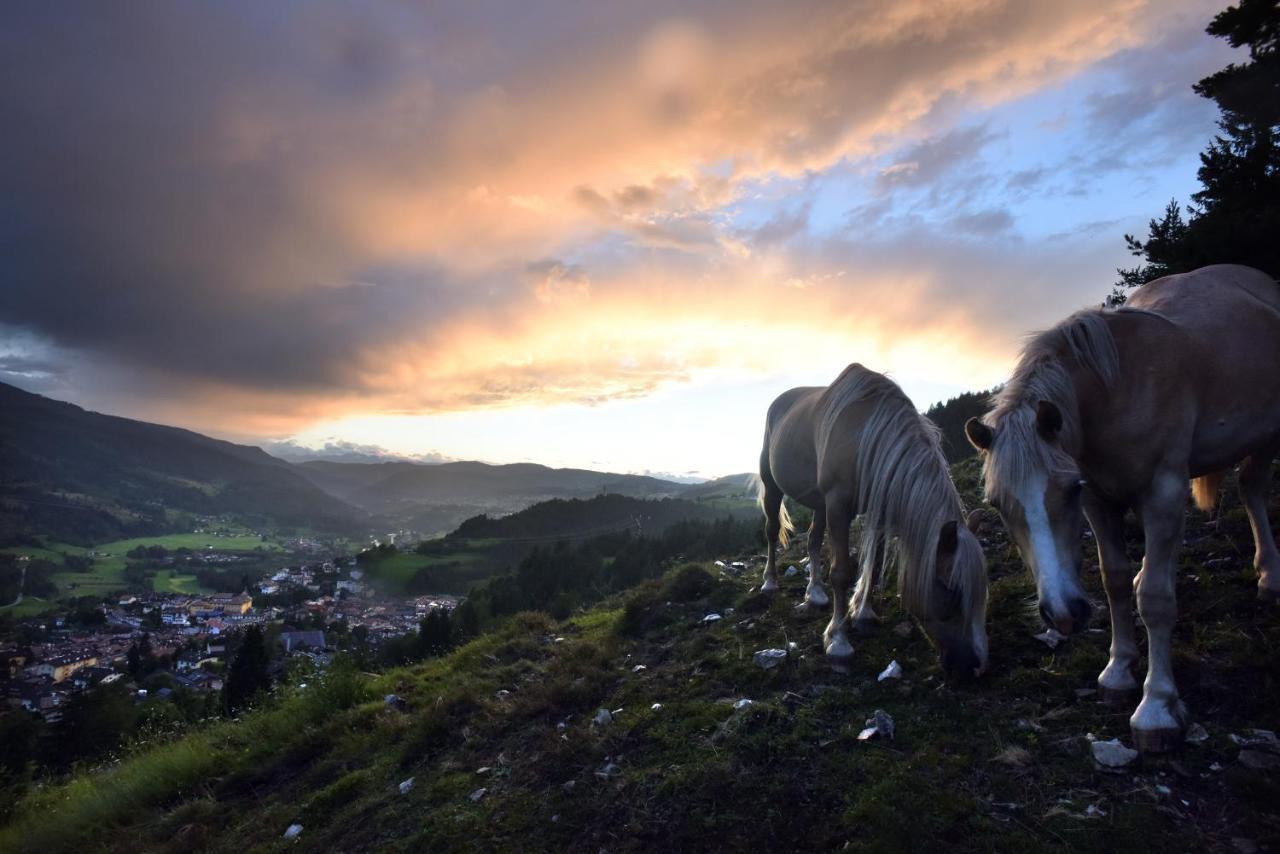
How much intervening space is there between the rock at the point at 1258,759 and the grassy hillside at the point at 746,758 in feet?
0.23

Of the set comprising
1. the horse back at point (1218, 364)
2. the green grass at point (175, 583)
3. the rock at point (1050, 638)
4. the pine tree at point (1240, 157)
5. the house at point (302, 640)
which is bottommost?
the green grass at point (175, 583)

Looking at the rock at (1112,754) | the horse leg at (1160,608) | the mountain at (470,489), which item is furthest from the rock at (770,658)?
the mountain at (470,489)

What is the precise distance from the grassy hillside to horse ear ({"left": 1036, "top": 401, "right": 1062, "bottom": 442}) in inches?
69.6

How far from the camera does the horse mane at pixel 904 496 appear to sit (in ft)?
13.5

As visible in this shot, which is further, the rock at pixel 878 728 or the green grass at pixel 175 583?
the green grass at pixel 175 583

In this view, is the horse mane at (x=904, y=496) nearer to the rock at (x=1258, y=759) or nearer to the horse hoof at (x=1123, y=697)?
the horse hoof at (x=1123, y=697)

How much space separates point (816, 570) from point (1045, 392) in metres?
4.25

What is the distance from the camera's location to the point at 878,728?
3.68m

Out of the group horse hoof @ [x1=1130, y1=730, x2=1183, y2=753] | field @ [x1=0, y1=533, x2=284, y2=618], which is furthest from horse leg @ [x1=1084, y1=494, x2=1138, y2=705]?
field @ [x1=0, y1=533, x2=284, y2=618]

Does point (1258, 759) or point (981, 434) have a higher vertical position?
point (981, 434)

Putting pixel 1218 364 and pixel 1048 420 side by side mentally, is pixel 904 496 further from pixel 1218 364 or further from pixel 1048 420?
pixel 1218 364

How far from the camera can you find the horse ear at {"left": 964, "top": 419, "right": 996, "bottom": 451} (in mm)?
3439

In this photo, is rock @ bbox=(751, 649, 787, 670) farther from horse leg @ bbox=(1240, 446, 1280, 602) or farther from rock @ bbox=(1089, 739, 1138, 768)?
horse leg @ bbox=(1240, 446, 1280, 602)

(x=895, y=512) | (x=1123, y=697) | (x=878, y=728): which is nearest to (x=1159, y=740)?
(x=1123, y=697)
